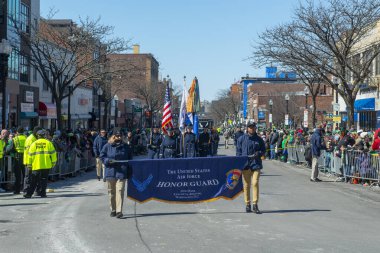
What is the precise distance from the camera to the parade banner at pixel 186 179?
12766mm

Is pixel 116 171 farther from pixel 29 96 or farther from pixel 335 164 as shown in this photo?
pixel 29 96

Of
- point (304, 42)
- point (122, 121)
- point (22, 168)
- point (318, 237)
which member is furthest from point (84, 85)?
point (318, 237)

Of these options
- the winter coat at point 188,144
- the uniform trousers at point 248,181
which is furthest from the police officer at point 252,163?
the winter coat at point 188,144

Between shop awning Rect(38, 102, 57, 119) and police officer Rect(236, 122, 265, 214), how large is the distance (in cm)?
3336

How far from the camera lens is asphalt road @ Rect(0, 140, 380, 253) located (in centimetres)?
916

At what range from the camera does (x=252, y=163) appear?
1280 cm

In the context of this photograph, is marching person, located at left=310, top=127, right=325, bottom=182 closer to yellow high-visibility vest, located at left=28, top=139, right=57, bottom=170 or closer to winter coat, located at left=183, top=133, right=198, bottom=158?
winter coat, located at left=183, top=133, right=198, bottom=158

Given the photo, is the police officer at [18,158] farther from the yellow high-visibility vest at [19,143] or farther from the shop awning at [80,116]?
the shop awning at [80,116]

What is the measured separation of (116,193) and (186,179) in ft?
5.43

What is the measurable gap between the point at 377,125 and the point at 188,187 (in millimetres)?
30242

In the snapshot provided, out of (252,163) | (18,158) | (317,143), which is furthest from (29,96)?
(252,163)

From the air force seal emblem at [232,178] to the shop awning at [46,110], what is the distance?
3327 centimetres

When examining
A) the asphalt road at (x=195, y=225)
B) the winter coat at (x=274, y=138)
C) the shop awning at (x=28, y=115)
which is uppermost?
the shop awning at (x=28, y=115)

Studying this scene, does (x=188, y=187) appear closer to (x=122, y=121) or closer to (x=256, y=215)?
(x=256, y=215)
